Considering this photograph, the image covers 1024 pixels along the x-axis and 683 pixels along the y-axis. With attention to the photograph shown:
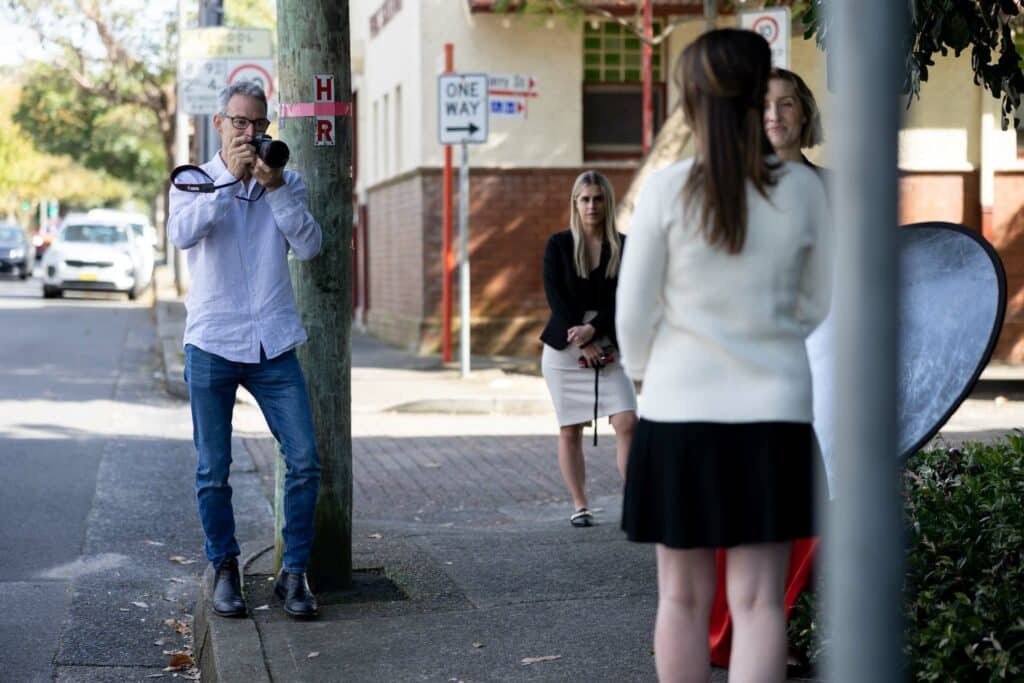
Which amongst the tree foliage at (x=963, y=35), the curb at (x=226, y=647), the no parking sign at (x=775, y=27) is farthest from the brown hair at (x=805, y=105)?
the no parking sign at (x=775, y=27)

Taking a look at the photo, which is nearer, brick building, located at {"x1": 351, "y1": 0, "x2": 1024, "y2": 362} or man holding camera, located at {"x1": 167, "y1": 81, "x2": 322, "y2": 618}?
man holding camera, located at {"x1": 167, "y1": 81, "x2": 322, "y2": 618}

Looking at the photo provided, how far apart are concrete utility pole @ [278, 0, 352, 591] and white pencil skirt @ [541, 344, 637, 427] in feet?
6.36

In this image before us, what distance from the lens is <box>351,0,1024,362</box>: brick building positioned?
733 inches

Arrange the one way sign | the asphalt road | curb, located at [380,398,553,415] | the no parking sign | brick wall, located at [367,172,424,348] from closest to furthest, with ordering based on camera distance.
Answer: the asphalt road < the no parking sign < curb, located at [380,398,553,415] < the one way sign < brick wall, located at [367,172,424,348]

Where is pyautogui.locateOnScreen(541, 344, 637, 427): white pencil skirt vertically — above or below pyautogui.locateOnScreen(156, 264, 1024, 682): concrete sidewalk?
above

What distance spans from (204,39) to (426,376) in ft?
16.0

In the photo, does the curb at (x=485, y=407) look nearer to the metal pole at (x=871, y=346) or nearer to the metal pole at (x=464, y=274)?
the metal pole at (x=464, y=274)

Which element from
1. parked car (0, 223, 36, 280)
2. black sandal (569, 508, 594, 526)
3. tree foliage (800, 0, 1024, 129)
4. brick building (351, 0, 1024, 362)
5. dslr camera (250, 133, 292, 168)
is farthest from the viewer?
parked car (0, 223, 36, 280)

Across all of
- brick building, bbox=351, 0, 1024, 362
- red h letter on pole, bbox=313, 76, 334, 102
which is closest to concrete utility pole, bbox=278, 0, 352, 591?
red h letter on pole, bbox=313, 76, 334, 102

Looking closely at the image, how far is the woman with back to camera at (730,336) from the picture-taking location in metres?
3.52

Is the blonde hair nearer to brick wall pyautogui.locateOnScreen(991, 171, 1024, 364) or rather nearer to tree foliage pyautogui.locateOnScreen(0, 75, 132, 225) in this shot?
brick wall pyautogui.locateOnScreen(991, 171, 1024, 364)

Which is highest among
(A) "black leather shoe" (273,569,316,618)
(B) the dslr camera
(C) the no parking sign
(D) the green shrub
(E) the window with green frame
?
(E) the window with green frame

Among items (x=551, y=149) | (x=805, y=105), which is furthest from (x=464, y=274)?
(x=805, y=105)

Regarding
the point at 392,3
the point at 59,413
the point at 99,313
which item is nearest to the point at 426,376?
the point at 59,413
